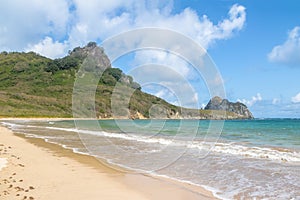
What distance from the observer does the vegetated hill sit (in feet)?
347

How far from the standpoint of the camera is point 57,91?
135000mm

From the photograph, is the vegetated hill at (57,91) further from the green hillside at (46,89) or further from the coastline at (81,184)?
the coastline at (81,184)

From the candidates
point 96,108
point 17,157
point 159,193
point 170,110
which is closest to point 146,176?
point 159,193

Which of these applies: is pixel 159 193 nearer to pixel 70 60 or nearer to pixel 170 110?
pixel 170 110

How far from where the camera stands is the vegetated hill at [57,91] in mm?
105750

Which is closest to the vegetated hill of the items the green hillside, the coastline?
the green hillside

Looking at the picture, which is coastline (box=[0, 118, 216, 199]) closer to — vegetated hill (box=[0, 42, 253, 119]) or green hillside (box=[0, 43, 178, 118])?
green hillside (box=[0, 43, 178, 118])

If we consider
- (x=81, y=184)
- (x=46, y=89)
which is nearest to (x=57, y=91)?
(x=46, y=89)

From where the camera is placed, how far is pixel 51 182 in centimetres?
988

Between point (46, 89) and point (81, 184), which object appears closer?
point (81, 184)

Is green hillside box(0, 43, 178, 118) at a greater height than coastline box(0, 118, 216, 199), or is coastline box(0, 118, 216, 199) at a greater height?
green hillside box(0, 43, 178, 118)

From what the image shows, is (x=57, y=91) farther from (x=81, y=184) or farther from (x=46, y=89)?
(x=81, y=184)

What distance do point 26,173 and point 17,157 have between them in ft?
13.5

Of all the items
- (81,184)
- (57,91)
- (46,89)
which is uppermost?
(46,89)
